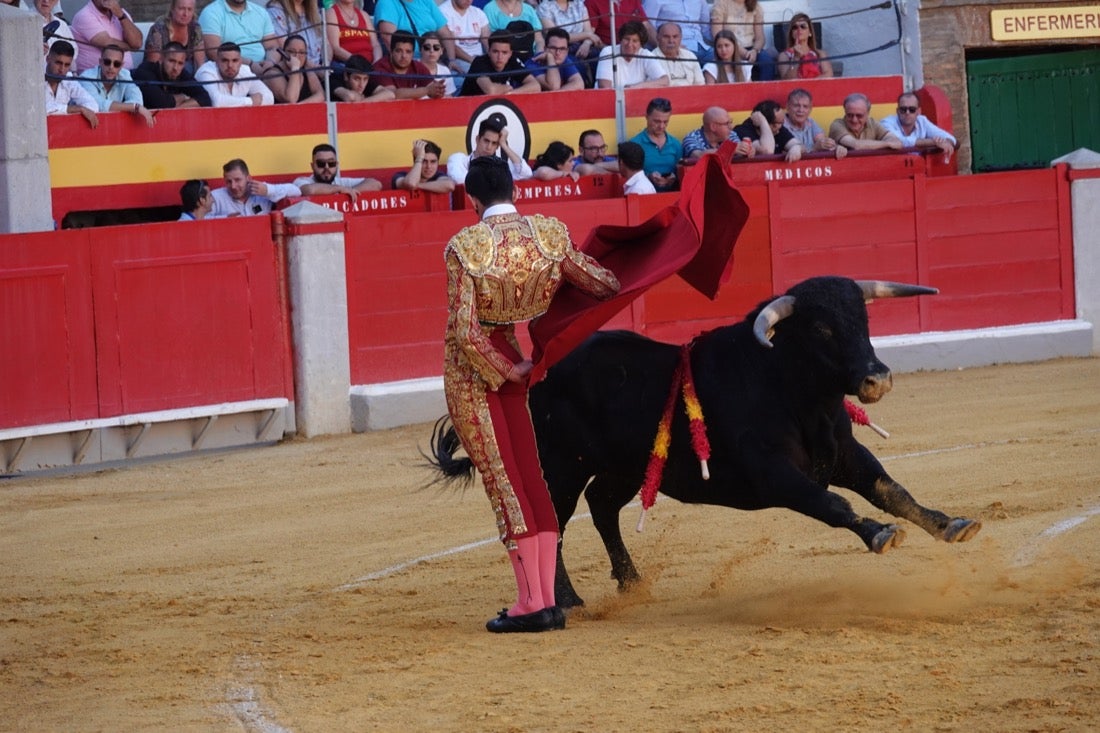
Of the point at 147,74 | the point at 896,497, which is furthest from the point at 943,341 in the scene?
the point at 896,497

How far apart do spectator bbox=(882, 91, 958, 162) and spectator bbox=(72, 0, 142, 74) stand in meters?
5.22

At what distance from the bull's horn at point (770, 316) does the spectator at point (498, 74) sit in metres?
6.40

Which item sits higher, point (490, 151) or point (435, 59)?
point (435, 59)

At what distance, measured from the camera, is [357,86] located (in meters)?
10.6

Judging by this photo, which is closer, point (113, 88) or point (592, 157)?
point (113, 88)

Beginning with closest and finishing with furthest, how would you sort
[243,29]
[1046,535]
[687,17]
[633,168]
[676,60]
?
[1046,535]
[243,29]
[633,168]
[676,60]
[687,17]

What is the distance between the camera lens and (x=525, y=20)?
11516 mm

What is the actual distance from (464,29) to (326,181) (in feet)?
6.44

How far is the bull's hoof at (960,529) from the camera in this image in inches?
171

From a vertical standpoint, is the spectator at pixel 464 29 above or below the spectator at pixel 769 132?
above

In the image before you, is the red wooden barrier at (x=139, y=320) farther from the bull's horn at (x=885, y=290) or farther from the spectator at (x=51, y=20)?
the bull's horn at (x=885, y=290)

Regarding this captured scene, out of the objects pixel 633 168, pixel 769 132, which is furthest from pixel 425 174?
pixel 769 132

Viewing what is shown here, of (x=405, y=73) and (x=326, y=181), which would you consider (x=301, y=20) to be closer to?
(x=405, y=73)

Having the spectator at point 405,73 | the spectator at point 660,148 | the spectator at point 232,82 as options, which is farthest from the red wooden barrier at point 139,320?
the spectator at point 660,148
